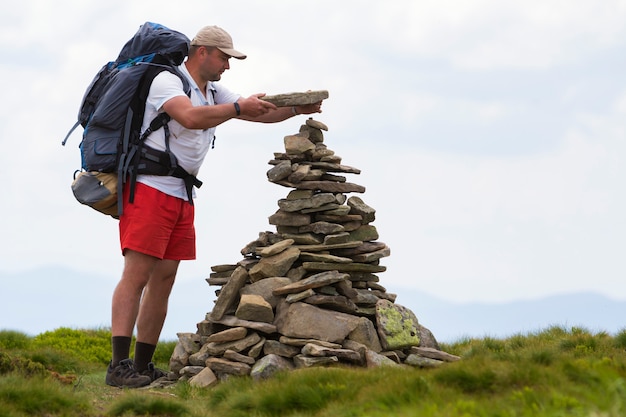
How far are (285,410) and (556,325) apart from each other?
8.73 metres

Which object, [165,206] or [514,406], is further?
[165,206]

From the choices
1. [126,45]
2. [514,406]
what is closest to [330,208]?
[126,45]

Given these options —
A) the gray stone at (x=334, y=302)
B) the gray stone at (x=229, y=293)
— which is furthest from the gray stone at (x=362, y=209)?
the gray stone at (x=229, y=293)

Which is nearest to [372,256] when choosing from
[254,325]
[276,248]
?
[276,248]

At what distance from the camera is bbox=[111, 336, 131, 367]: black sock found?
11227 mm

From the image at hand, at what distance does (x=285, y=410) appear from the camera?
804 cm

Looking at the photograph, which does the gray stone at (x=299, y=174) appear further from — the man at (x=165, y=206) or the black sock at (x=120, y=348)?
the black sock at (x=120, y=348)

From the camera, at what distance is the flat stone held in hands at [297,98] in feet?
37.6

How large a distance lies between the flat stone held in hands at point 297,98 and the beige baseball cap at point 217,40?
742 millimetres

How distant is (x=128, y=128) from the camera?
11.0m

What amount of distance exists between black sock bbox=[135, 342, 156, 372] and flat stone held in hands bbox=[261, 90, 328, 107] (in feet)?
13.5

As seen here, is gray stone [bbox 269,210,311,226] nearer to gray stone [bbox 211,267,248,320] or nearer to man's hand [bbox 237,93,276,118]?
gray stone [bbox 211,267,248,320]

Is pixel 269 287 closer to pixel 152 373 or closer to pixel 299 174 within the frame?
pixel 299 174

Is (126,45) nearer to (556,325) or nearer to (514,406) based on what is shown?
(514,406)
